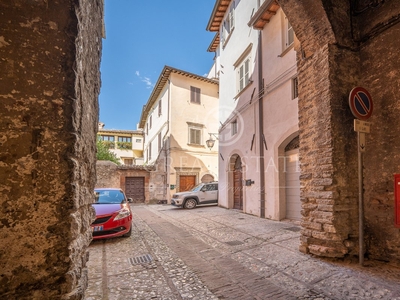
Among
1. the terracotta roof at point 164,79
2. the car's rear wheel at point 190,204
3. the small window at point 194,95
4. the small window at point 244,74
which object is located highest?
the terracotta roof at point 164,79

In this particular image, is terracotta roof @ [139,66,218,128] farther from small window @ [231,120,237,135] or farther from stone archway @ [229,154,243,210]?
stone archway @ [229,154,243,210]

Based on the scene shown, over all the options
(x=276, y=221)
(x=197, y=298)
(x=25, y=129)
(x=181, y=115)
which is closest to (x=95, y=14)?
(x=25, y=129)

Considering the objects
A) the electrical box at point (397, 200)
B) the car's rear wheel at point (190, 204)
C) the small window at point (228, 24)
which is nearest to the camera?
the electrical box at point (397, 200)

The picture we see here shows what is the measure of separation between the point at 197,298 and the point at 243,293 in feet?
1.84

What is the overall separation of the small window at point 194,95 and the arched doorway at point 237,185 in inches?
307

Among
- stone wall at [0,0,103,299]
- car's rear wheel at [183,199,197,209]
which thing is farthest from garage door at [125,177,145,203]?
stone wall at [0,0,103,299]

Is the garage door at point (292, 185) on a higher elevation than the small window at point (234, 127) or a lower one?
lower

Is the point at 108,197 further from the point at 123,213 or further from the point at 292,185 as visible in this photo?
the point at 292,185

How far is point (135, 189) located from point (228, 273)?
46.0ft

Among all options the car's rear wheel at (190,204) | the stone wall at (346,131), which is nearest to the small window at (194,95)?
the car's rear wheel at (190,204)

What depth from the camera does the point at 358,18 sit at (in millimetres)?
3934

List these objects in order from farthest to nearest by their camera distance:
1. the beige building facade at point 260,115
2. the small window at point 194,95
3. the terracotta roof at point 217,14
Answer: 1. the small window at point 194,95
2. the terracotta roof at point 217,14
3. the beige building facade at point 260,115

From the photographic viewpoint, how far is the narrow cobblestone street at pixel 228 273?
8.70 ft

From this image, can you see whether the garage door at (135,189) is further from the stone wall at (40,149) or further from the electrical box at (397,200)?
the stone wall at (40,149)
